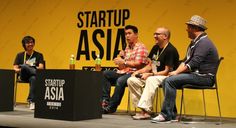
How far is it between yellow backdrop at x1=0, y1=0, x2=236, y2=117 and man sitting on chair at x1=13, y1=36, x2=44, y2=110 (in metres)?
0.79

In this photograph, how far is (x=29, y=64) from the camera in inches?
261

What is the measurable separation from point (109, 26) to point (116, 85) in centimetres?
149

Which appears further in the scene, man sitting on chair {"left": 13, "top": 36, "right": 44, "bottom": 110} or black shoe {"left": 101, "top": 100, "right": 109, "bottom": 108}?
man sitting on chair {"left": 13, "top": 36, "right": 44, "bottom": 110}

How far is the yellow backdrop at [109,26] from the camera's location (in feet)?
19.5

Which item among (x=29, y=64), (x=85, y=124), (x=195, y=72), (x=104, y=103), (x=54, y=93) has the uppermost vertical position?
(x=29, y=64)

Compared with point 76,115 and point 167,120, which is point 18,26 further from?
point 167,120

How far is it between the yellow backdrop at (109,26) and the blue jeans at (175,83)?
1.19 metres

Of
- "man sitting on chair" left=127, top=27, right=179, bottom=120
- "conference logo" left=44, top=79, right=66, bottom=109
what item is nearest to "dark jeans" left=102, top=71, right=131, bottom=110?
"man sitting on chair" left=127, top=27, right=179, bottom=120

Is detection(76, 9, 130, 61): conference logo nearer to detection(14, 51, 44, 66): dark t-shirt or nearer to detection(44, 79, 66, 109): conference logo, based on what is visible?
detection(14, 51, 44, 66): dark t-shirt

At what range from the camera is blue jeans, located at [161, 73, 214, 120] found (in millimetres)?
4844

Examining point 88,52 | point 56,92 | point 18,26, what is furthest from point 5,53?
point 56,92

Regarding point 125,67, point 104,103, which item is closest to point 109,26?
point 125,67

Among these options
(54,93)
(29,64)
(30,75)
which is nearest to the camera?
(54,93)

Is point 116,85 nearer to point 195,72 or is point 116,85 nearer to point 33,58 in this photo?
point 195,72
